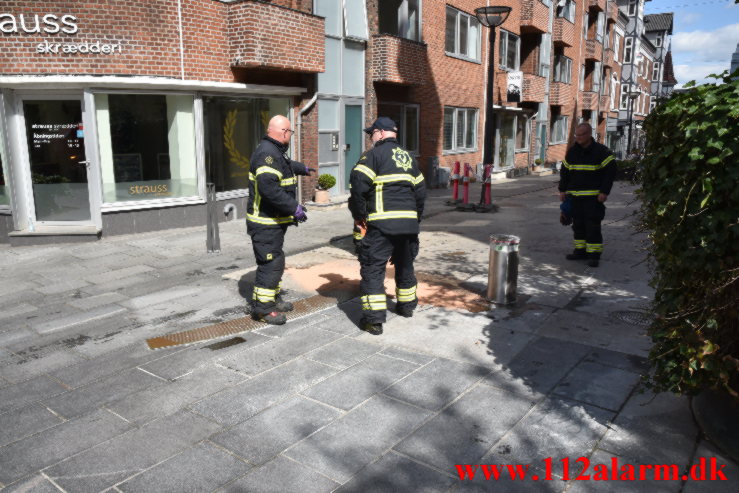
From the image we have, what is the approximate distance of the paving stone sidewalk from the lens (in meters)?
3.22

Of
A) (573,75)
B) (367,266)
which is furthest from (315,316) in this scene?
(573,75)

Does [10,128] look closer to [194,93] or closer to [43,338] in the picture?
[194,93]

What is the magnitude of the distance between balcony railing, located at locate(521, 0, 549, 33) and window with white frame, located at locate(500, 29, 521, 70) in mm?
681

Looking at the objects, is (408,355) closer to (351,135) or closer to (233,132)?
(233,132)

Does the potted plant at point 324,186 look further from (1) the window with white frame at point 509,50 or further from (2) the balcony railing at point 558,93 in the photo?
(2) the balcony railing at point 558,93

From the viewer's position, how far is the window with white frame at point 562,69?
1136 inches

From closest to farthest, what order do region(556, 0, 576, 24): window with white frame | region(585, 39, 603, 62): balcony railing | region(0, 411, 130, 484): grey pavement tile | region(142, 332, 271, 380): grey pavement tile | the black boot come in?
region(0, 411, 130, 484): grey pavement tile
region(142, 332, 271, 380): grey pavement tile
the black boot
region(556, 0, 576, 24): window with white frame
region(585, 39, 603, 62): balcony railing

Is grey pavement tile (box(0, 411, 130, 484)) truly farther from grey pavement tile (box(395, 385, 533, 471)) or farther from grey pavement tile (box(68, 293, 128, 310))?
grey pavement tile (box(68, 293, 128, 310))

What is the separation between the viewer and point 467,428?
363 cm

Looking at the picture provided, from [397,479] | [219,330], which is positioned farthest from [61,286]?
[397,479]

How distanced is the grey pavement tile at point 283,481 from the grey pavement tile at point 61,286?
492 cm

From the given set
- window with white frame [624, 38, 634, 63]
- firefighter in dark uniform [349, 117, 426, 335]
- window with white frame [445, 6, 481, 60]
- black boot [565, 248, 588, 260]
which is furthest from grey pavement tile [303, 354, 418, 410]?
window with white frame [624, 38, 634, 63]

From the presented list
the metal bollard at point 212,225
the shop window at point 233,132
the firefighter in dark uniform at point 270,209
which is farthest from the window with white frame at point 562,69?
the firefighter in dark uniform at point 270,209

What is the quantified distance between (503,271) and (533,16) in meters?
20.6
